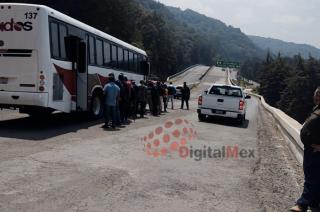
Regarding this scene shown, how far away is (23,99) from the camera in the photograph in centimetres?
1261

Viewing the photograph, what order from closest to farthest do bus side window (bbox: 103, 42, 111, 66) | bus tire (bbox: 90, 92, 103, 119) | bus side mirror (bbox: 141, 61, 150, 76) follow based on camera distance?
bus tire (bbox: 90, 92, 103, 119) → bus side window (bbox: 103, 42, 111, 66) → bus side mirror (bbox: 141, 61, 150, 76)

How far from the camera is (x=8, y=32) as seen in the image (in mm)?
12711

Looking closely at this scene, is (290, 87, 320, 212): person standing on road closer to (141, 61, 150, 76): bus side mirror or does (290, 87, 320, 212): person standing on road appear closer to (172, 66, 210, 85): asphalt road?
(141, 61, 150, 76): bus side mirror

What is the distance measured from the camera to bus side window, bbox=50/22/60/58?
1302 centimetres

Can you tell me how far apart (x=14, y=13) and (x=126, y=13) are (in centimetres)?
7022

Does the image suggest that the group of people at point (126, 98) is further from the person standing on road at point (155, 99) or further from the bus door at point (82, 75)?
the bus door at point (82, 75)

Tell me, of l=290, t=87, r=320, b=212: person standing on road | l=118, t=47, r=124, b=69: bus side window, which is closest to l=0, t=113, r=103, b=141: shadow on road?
l=118, t=47, r=124, b=69: bus side window

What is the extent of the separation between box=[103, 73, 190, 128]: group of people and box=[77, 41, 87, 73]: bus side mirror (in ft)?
3.81

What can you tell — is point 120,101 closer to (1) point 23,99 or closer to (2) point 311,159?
(1) point 23,99

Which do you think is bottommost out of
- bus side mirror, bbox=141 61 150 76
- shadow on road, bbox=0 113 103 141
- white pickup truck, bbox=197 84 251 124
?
shadow on road, bbox=0 113 103 141

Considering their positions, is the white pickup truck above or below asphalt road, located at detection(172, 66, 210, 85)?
below

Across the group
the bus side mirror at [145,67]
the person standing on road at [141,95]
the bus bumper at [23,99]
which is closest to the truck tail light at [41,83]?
the bus bumper at [23,99]

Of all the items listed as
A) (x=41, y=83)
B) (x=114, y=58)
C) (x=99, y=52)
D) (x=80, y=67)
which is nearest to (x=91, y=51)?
(x=99, y=52)

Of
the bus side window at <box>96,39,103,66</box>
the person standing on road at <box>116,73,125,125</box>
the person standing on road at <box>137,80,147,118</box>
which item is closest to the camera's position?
the person standing on road at <box>116,73,125,125</box>
